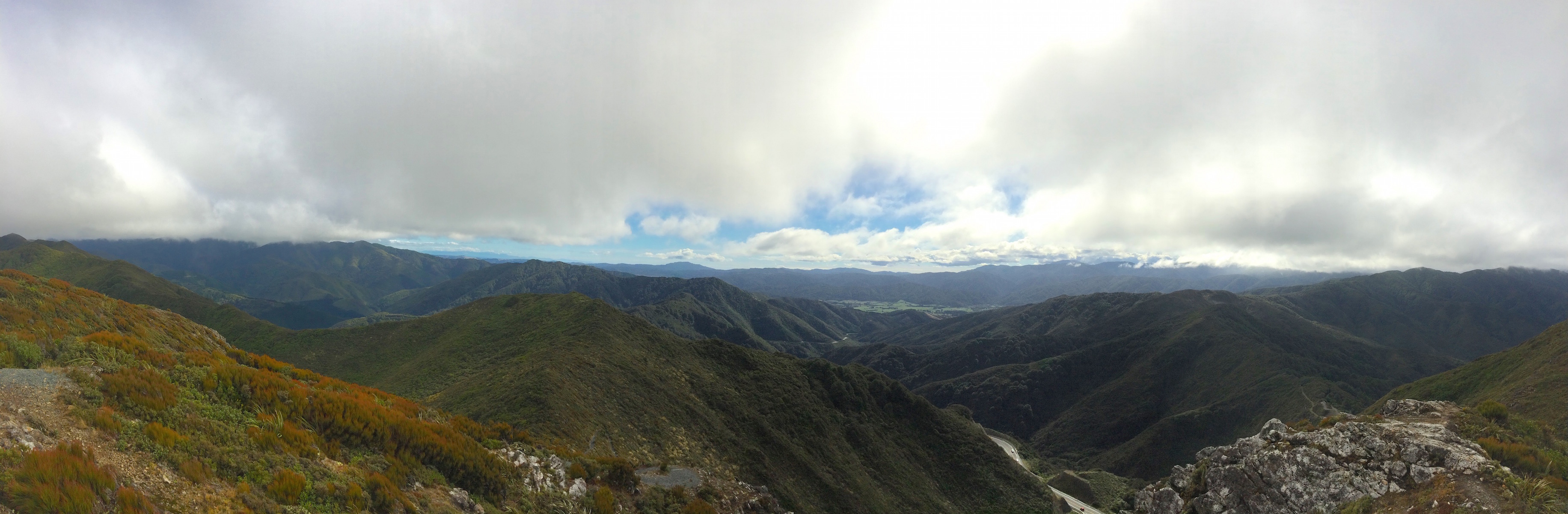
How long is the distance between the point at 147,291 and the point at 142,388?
251360 millimetres

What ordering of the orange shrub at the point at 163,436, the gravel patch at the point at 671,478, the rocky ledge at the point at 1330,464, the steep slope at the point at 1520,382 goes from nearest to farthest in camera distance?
the orange shrub at the point at 163,436 < the rocky ledge at the point at 1330,464 < the gravel patch at the point at 671,478 < the steep slope at the point at 1520,382

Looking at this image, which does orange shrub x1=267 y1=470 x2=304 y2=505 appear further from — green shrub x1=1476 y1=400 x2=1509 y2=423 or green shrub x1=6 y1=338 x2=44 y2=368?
green shrub x1=1476 y1=400 x2=1509 y2=423

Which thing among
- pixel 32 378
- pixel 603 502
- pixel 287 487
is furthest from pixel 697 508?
pixel 32 378

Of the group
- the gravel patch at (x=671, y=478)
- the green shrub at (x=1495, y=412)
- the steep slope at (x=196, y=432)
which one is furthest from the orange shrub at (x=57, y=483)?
the green shrub at (x=1495, y=412)

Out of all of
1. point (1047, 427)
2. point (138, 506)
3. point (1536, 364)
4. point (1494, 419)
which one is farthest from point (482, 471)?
point (1047, 427)

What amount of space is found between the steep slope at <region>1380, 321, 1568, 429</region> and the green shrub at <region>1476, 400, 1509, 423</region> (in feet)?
67.4

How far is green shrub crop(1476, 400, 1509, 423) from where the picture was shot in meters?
29.5

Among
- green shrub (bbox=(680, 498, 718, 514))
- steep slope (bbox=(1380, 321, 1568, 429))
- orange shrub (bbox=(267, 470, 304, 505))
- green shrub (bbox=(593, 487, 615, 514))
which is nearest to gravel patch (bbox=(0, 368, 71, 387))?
orange shrub (bbox=(267, 470, 304, 505))

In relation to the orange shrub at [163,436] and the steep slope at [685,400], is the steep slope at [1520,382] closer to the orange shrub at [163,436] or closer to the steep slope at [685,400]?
the steep slope at [685,400]

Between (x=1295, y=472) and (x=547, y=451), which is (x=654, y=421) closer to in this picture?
(x=547, y=451)

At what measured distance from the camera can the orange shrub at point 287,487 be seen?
12656 mm

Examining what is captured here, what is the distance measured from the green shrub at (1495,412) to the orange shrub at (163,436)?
61353 millimetres

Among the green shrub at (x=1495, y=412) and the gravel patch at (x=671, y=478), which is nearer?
the green shrub at (x=1495, y=412)

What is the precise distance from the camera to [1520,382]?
75250 mm
